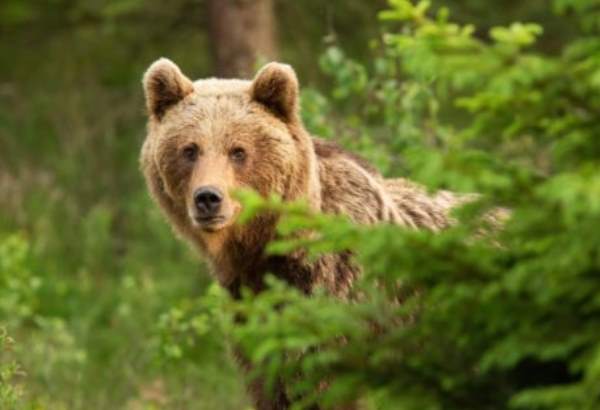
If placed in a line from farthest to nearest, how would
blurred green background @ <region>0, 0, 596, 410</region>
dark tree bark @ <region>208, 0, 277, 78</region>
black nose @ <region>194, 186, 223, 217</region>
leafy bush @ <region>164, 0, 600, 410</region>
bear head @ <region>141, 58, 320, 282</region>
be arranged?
dark tree bark @ <region>208, 0, 277, 78</region> → blurred green background @ <region>0, 0, 596, 410</region> → bear head @ <region>141, 58, 320, 282</region> → black nose @ <region>194, 186, 223, 217</region> → leafy bush @ <region>164, 0, 600, 410</region>

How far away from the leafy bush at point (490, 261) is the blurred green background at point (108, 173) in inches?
152

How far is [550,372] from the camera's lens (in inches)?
152

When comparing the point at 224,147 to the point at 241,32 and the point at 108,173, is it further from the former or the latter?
the point at 108,173

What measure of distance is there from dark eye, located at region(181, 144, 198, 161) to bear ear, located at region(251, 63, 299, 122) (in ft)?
1.13

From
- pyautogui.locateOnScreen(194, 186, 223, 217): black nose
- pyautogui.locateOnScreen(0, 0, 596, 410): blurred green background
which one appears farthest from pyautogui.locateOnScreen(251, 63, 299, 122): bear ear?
pyautogui.locateOnScreen(0, 0, 596, 410): blurred green background

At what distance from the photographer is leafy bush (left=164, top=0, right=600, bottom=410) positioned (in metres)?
3.31

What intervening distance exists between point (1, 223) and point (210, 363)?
332 cm

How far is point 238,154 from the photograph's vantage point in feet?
19.6

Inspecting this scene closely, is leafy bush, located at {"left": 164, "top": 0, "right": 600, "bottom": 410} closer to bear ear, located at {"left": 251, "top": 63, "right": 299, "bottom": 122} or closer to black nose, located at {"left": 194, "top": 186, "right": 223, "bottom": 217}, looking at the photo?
black nose, located at {"left": 194, "top": 186, "right": 223, "bottom": 217}

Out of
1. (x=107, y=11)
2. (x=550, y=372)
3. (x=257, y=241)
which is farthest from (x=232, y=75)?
(x=550, y=372)

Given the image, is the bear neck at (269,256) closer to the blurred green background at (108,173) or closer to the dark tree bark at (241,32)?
the blurred green background at (108,173)

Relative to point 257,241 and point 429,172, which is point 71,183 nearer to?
point 257,241

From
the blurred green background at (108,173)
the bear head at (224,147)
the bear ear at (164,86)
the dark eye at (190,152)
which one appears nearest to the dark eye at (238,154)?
the bear head at (224,147)

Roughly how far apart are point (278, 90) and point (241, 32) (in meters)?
4.66
